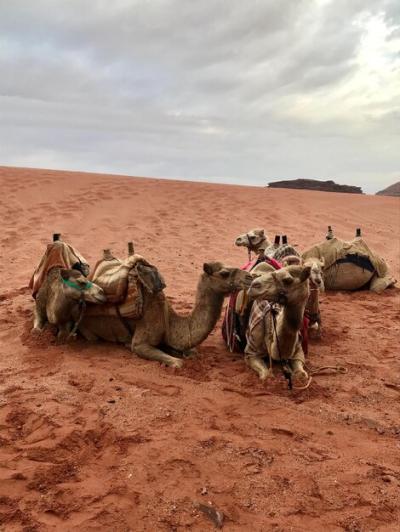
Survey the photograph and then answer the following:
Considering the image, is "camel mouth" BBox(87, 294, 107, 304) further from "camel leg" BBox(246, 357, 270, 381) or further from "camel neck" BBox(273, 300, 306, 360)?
"camel neck" BBox(273, 300, 306, 360)

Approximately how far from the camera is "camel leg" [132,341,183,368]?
204 inches

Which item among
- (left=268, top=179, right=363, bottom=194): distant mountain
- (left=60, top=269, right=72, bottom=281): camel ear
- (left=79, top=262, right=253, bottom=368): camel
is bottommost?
(left=79, top=262, right=253, bottom=368): camel

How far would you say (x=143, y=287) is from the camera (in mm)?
5438

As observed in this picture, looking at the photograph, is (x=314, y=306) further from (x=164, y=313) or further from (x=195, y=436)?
(x=195, y=436)

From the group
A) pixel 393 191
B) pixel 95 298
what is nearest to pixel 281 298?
pixel 95 298

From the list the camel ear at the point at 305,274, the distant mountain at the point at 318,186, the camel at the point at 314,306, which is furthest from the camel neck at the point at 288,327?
the distant mountain at the point at 318,186

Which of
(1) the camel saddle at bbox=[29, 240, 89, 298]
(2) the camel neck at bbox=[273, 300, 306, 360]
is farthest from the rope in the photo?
(1) the camel saddle at bbox=[29, 240, 89, 298]

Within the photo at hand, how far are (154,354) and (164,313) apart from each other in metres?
0.44

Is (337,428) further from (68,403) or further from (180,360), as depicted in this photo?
(68,403)

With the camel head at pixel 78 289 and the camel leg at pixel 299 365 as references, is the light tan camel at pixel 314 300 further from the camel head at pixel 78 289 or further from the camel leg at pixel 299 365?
the camel head at pixel 78 289

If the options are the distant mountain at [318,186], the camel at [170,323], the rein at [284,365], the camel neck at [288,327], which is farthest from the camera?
the distant mountain at [318,186]

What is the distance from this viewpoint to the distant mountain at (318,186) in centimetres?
4575

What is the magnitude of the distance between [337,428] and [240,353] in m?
1.85

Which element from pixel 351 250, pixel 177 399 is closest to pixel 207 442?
pixel 177 399
